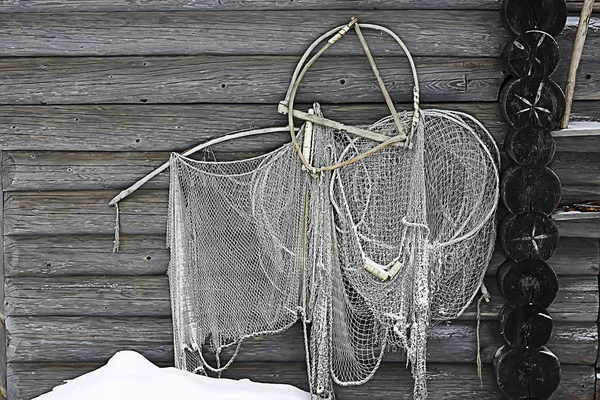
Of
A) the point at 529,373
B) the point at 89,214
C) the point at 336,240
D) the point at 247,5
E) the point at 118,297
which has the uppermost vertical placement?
the point at 247,5

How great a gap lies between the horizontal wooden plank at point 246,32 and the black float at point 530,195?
21cm

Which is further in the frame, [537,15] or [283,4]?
[283,4]

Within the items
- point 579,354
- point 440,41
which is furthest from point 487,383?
point 440,41

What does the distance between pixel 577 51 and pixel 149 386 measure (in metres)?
2.59

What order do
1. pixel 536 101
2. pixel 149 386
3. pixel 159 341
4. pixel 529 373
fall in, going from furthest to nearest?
pixel 159 341
pixel 529 373
pixel 536 101
pixel 149 386

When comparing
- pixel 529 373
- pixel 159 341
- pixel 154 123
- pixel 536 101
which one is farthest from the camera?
pixel 159 341

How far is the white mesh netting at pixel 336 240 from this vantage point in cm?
367

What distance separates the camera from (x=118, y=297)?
3904 millimetres

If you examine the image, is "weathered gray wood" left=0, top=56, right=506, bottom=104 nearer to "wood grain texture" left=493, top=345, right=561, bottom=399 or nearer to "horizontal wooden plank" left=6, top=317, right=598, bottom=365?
"horizontal wooden plank" left=6, top=317, right=598, bottom=365

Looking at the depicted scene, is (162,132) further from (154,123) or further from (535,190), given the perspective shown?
(535,190)

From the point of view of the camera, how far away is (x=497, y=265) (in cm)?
385

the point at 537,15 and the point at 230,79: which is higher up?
the point at 537,15

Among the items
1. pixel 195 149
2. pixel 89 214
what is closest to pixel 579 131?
pixel 195 149

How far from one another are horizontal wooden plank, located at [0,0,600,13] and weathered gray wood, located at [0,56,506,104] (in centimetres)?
25
